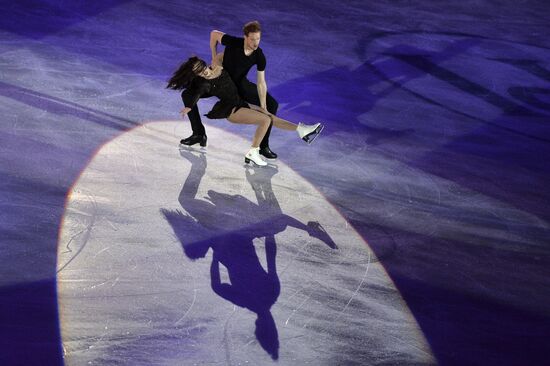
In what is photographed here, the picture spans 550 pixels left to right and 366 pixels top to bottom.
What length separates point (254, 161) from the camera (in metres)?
8.27

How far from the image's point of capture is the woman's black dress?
8109 mm

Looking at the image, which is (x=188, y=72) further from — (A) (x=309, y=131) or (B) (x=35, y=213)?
(B) (x=35, y=213)

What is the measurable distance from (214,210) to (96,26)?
5526mm

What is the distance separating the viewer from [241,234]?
6.88 meters

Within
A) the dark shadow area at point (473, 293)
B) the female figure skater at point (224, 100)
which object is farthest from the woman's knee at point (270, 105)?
the dark shadow area at point (473, 293)

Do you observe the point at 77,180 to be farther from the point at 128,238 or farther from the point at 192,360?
the point at 192,360

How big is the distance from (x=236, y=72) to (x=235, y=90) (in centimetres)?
20

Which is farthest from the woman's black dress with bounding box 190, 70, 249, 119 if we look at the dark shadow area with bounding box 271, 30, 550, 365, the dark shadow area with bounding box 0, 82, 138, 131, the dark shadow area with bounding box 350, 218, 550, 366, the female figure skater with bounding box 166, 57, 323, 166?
the dark shadow area with bounding box 350, 218, 550, 366

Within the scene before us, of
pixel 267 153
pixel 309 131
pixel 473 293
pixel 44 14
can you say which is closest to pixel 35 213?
pixel 267 153

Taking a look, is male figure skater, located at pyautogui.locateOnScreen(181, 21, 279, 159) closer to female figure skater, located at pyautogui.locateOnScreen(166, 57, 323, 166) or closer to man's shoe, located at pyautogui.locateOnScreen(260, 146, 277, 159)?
man's shoe, located at pyautogui.locateOnScreen(260, 146, 277, 159)

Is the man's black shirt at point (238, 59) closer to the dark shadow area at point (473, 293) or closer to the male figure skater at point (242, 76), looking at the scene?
the male figure skater at point (242, 76)

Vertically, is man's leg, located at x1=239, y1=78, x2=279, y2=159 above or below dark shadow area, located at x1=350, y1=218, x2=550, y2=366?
above

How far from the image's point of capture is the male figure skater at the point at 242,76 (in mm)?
8289

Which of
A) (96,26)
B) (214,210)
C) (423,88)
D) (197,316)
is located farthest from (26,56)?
(197,316)
